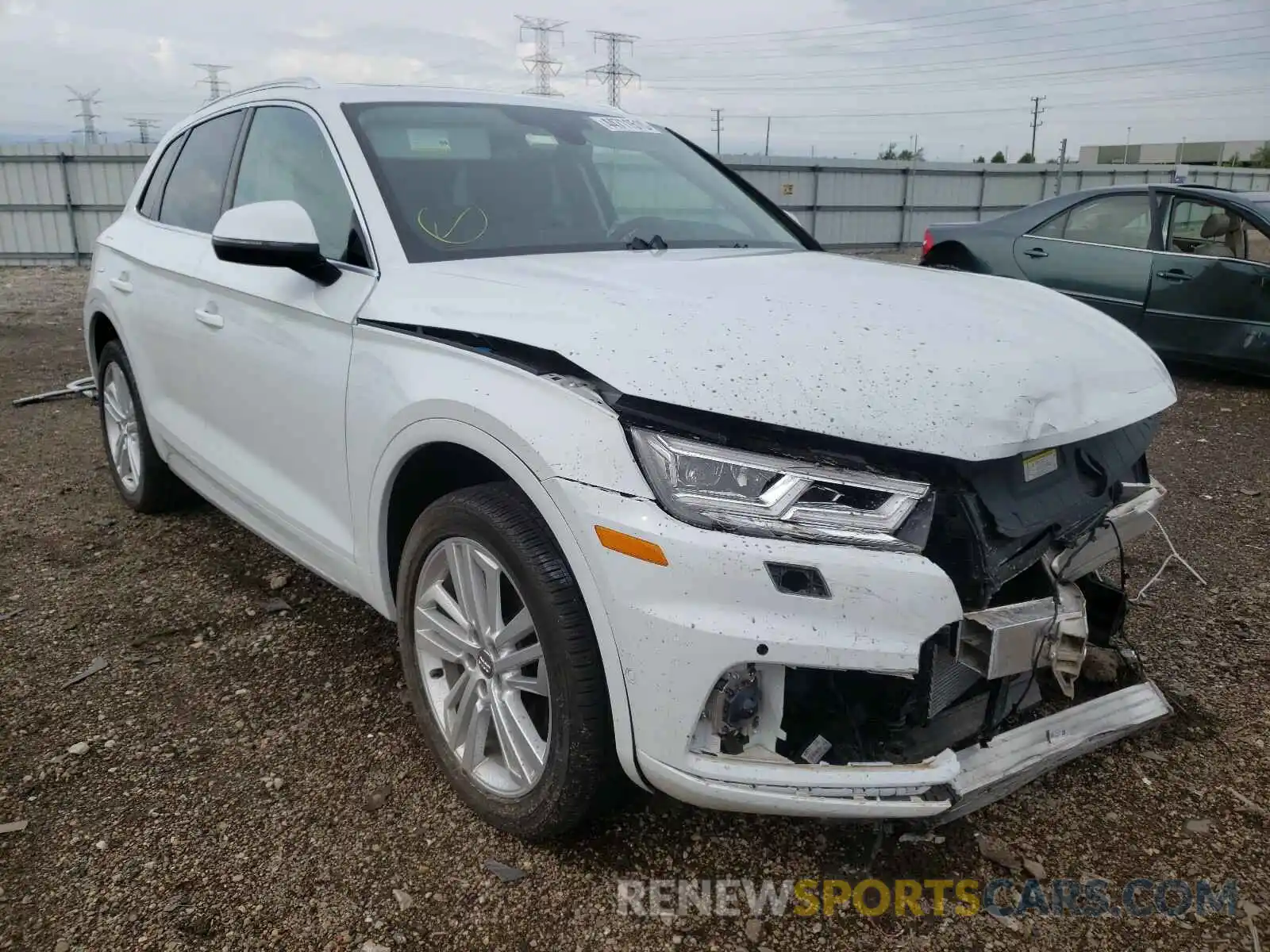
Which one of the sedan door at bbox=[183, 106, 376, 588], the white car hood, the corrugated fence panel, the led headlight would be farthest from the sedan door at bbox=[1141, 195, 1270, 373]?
the corrugated fence panel

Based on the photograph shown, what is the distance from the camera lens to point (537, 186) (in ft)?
9.86

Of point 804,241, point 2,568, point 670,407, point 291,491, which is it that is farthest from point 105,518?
point 670,407

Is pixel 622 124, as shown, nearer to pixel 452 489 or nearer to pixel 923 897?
pixel 452 489

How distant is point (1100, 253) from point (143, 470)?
681cm

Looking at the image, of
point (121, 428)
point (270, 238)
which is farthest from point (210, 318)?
point (121, 428)

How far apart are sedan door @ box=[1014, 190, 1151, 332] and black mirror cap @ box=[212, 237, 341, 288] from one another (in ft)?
21.2

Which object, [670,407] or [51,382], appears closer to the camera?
[670,407]

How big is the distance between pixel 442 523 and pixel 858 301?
1.10 meters

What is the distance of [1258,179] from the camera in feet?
86.1

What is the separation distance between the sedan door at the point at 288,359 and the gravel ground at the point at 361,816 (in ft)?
1.57

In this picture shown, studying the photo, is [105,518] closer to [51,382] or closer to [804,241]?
[804,241]

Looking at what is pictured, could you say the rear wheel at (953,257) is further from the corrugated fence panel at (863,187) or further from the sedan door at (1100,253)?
the corrugated fence panel at (863,187)

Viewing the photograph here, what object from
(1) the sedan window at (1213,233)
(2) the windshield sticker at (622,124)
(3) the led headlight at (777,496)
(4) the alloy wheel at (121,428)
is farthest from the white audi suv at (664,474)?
(1) the sedan window at (1213,233)

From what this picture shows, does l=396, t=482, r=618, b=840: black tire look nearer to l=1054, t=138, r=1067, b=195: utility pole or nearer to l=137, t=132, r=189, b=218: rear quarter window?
l=137, t=132, r=189, b=218: rear quarter window
